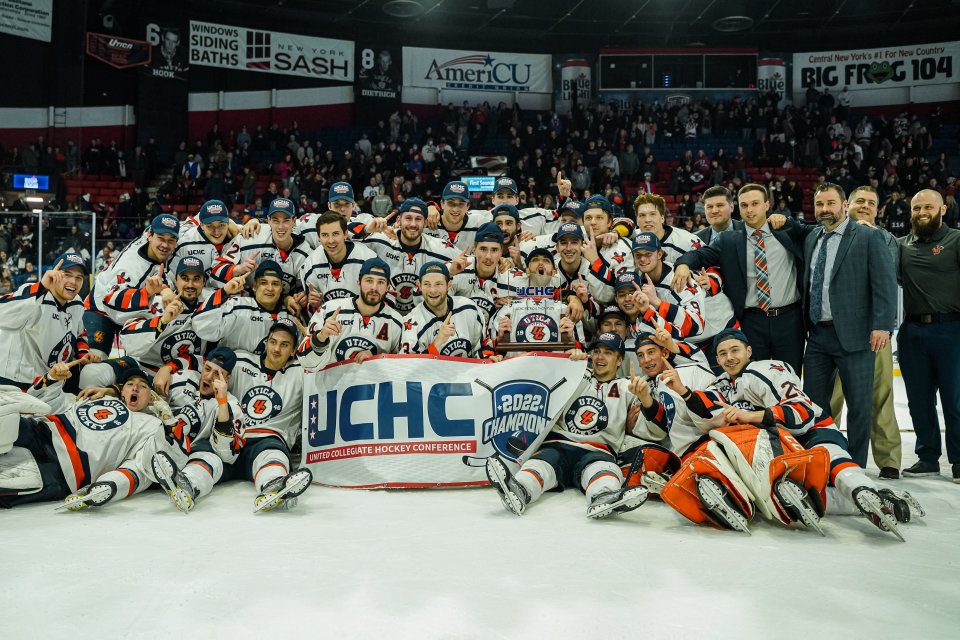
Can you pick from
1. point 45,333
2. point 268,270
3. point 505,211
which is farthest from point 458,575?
point 505,211

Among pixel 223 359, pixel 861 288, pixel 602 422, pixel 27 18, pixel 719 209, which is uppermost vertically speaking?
pixel 27 18

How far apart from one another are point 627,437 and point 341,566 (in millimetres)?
2213

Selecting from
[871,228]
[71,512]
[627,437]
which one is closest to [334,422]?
[71,512]

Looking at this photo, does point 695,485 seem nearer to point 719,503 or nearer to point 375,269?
point 719,503

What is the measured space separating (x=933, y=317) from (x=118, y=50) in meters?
21.5

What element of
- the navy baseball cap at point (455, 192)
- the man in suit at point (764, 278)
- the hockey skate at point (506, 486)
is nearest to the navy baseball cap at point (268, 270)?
the navy baseball cap at point (455, 192)

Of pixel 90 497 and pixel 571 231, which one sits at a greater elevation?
pixel 571 231

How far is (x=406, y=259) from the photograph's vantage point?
6324mm

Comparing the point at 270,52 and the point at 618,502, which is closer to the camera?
the point at 618,502

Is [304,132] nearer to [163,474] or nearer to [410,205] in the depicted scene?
[410,205]

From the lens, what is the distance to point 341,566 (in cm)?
331

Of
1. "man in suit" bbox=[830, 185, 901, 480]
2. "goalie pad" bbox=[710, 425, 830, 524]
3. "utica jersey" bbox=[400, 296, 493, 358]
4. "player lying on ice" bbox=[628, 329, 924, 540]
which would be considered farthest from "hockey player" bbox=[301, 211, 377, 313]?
"man in suit" bbox=[830, 185, 901, 480]

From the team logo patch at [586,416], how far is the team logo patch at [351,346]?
143 centimetres

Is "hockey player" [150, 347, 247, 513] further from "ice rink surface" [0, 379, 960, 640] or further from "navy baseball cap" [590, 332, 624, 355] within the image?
"navy baseball cap" [590, 332, 624, 355]
